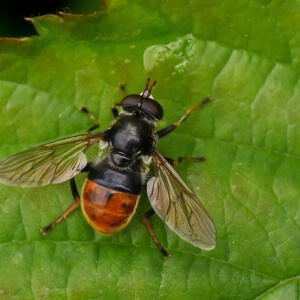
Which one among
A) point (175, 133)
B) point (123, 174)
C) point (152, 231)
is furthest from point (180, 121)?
point (152, 231)

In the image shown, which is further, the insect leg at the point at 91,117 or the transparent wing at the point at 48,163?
the insect leg at the point at 91,117

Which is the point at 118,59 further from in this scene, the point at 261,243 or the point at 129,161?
the point at 261,243

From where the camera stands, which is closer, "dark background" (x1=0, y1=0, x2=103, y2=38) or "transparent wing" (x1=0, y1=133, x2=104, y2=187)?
"transparent wing" (x1=0, y1=133, x2=104, y2=187)

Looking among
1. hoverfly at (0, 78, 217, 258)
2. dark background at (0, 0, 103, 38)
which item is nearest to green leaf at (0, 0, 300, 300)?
hoverfly at (0, 78, 217, 258)

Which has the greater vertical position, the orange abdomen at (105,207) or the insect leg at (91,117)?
the insect leg at (91,117)

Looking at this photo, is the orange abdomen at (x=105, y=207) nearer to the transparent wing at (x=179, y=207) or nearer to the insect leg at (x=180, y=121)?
the transparent wing at (x=179, y=207)

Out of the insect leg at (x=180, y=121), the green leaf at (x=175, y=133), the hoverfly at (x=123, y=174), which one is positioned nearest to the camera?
the hoverfly at (x=123, y=174)

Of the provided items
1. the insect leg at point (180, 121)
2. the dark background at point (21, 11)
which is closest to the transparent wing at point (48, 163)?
the insect leg at point (180, 121)

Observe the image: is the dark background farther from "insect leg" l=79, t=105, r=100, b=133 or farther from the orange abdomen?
the orange abdomen
